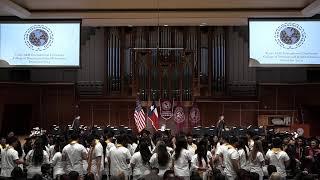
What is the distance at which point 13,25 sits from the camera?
14680 mm

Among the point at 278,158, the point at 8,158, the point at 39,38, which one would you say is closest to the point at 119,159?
the point at 8,158

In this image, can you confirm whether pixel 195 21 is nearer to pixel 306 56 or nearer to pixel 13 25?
pixel 306 56

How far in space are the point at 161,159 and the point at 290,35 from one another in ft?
20.6

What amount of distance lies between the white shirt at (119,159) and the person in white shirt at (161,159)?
114 centimetres

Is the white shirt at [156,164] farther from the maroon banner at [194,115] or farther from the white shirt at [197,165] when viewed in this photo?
the maroon banner at [194,115]

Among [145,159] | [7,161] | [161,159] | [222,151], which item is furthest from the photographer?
[7,161]

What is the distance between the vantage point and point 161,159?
31.8 feet

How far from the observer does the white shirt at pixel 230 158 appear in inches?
417

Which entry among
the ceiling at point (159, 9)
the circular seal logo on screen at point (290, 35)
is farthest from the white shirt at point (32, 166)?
the circular seal logo on screen at point (290, 35)

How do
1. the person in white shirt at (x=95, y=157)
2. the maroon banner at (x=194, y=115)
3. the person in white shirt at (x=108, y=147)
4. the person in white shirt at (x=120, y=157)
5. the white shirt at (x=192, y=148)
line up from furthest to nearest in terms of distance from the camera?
1. the maroon banner at (x=194, y=115)
2. the person in white shirt at (x=108, y=147)
3. the white shirt at (x=192, y=148)
4. the person in white shirt at (x=95, y=157)
5. the person in white shirt at (x=120, y=157)

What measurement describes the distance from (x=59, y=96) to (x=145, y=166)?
14.4 m

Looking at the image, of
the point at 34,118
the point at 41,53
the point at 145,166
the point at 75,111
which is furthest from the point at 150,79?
the point at 145,166

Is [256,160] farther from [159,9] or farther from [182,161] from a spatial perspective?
[159,9]

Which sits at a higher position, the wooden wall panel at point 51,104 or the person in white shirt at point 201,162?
the wooden wall panel at point 51,104
